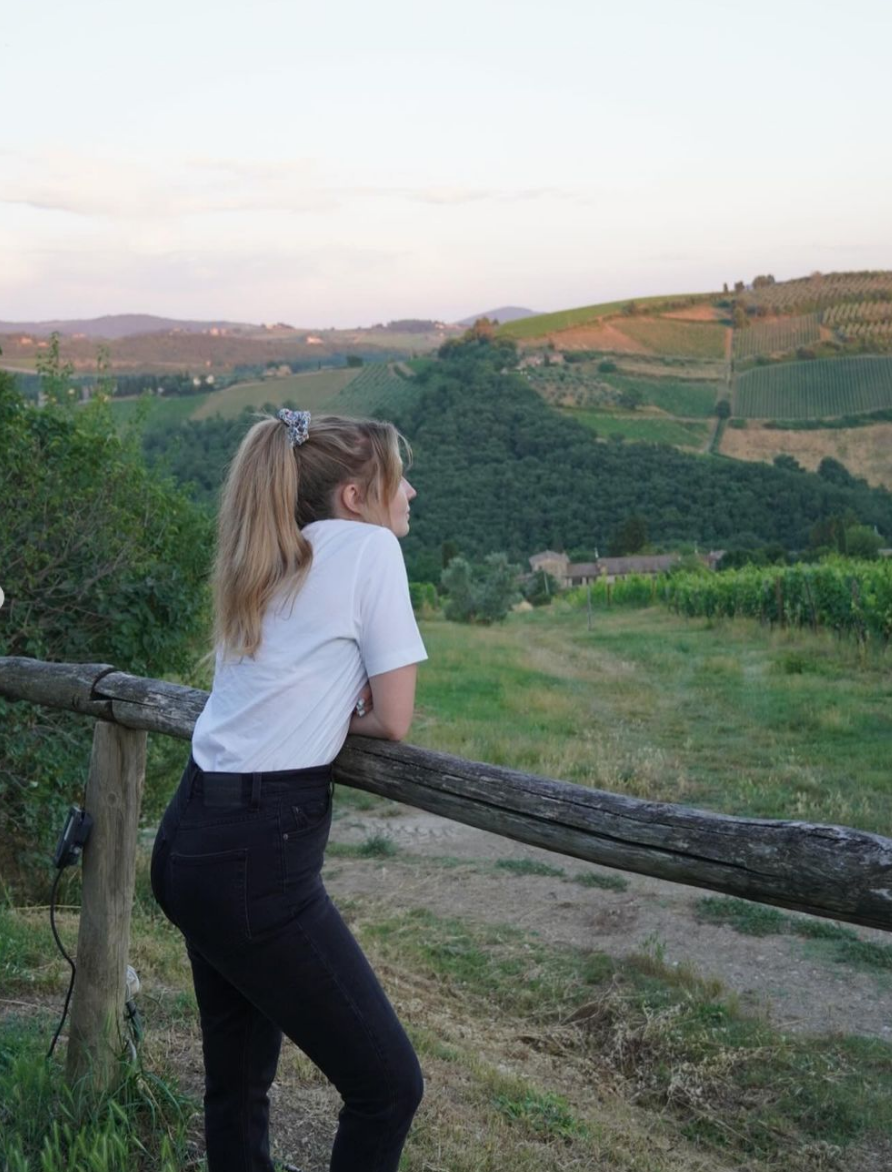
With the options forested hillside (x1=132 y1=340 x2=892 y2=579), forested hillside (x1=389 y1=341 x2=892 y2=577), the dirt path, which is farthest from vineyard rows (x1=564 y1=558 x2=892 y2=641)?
forested hillside (x1=389 y1=341 x2=892 y2=577)

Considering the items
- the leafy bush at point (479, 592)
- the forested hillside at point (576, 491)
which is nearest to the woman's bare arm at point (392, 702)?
the leafy bush at point (479, 592)

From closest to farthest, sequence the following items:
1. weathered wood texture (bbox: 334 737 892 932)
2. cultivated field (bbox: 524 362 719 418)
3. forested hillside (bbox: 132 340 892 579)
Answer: weathered wood texture (bbox: 334 737 892 932) → forested hillside (bbox: 132 340 892 579) → cultivated field (bbox: 524 362 719 418)

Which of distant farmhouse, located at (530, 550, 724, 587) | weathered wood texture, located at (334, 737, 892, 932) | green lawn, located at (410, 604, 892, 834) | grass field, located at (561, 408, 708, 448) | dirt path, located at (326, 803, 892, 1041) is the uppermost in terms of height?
grass field, located at (561, 408, 708, 448)

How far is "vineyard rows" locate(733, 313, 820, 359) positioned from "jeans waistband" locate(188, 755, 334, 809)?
4846 inches

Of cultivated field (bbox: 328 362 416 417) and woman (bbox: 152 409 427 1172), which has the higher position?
cultivated field (bbox: 328 362 416 417)

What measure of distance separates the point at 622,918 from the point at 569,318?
421 feet

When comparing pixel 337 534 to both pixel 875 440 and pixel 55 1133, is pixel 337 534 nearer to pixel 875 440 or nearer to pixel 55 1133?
pixel 55 1133

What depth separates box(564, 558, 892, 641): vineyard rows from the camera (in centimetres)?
1928

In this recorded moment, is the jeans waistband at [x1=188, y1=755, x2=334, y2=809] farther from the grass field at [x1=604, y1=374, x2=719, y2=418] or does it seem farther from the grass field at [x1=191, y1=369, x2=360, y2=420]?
the grass field at [x1=604, y1=374, x2=719, y2=418]

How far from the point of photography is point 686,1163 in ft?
12.2

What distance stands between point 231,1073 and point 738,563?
49585mm

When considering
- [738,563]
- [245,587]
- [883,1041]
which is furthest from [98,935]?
[738,563]

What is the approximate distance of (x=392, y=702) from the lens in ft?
6.87

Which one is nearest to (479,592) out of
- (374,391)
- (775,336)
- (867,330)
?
(374,391)
